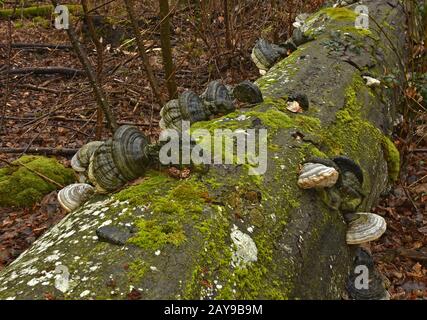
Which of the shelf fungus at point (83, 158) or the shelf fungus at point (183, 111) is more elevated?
→ the shelf fungus at point (183, 111)

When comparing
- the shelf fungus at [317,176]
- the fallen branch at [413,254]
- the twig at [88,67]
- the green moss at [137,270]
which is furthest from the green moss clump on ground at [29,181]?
the fallen branch at [413,254]

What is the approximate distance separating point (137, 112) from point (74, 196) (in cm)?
518

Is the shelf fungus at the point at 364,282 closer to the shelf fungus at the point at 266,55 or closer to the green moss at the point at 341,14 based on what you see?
the shelf fungus at the point at 266,55

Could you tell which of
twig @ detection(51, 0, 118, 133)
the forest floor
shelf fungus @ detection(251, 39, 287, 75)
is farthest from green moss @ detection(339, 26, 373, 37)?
twig @ detection(51, 0, 118, 133)

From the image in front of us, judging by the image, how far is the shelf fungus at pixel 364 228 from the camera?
10.5 ft

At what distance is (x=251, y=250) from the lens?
261 centimetres

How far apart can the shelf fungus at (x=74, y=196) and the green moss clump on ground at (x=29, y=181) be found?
99.3 inches

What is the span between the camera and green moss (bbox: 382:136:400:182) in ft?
15.5

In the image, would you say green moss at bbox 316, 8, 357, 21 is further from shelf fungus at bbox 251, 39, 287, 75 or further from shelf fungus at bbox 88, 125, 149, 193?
shelf fungus at bbox 88, 125, 149, 193

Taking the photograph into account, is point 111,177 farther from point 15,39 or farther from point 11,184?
point 15,39

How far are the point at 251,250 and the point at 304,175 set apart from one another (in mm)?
820

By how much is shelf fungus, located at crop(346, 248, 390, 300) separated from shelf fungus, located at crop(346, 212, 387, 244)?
166mm

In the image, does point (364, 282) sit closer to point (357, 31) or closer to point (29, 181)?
point (357, 31)
